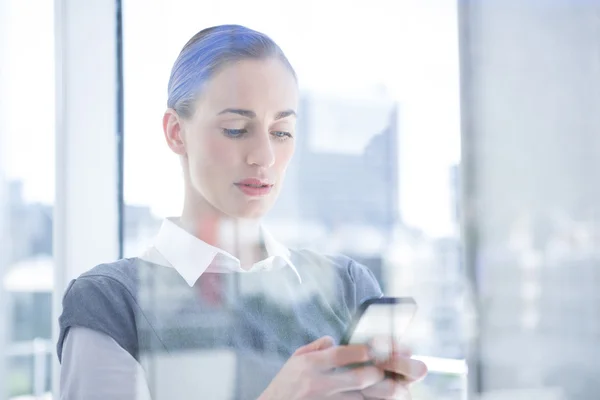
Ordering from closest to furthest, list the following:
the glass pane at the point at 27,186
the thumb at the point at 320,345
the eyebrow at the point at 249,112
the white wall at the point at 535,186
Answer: the white wall at the point at 535,186 < the thumb at the point at 320,345 < the eyebrow at the point at 249,112 < the glass pane at the point at 27,186

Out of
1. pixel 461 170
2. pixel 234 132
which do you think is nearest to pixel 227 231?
pixel 234 132

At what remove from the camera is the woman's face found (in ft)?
2.61

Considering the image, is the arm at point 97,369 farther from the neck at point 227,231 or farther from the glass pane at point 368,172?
the neck at point 227,231

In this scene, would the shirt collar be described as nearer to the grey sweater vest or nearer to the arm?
the grey sweater vest

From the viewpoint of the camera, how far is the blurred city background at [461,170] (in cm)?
58

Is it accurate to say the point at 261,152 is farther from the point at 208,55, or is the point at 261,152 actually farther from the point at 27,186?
the point at 27,186

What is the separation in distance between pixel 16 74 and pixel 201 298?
0.81 meters

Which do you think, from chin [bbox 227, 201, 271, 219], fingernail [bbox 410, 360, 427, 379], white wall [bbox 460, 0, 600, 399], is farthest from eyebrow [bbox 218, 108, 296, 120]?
fingernail [bbox 410, 360, 427, 379]

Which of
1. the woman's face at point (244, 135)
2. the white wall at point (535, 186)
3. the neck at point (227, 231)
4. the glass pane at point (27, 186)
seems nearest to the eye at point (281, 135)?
the woman's face at point (244, 135)

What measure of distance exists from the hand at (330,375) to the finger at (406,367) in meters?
0.01

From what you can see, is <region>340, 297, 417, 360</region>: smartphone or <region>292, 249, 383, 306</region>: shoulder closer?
<region>340, 297, 417, 360</region>: smartphone

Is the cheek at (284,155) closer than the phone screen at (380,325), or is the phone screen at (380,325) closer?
the phone screen at (380,325)

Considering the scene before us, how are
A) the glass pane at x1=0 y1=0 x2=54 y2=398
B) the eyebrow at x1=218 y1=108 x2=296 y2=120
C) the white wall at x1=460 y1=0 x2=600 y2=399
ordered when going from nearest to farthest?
1. the white wall at x1=460 y1=0 x2=600 y2=399
2. the eyebrow at x1=218 y1=108 x2=296 y2=120
3. the glass pane at x1=0 y1=0 x2=54 y2=398

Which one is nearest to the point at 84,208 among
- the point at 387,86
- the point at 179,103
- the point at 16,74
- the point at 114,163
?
the point at 114,163
